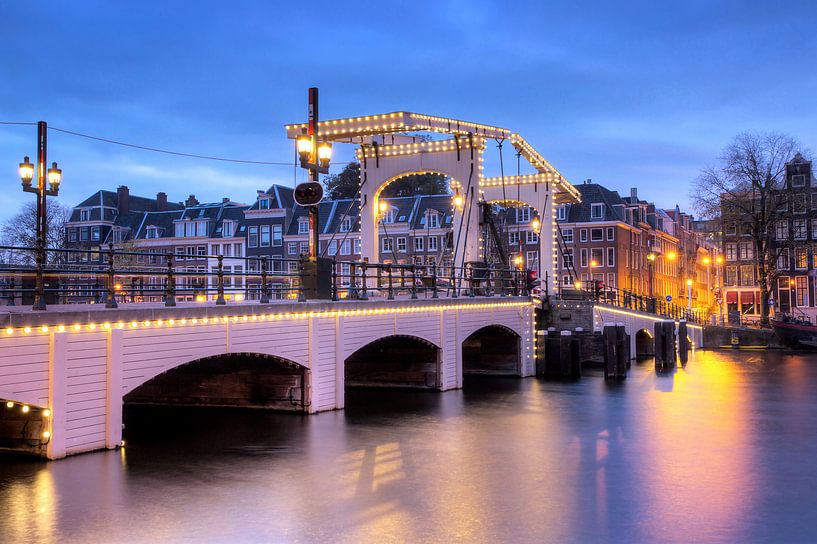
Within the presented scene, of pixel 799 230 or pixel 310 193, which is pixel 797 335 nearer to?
pixel 799 230

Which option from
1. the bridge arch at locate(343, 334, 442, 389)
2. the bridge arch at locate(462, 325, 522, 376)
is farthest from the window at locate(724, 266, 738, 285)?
the bridge arch at locate(343, 334, 442, 389)

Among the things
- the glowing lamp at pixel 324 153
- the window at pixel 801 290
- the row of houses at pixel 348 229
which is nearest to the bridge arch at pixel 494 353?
the glowing lamp at pixel 324 153

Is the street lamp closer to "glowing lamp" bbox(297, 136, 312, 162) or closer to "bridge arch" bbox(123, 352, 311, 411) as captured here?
"bridge arch" bbox(123, 352, 311, 411)

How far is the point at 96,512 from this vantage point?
33.2 ft

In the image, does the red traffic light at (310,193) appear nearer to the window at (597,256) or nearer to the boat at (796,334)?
the boat at (796,334)

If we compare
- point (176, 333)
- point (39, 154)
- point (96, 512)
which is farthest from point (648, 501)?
point (39, 154)

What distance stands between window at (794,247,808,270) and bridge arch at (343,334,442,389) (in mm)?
44568

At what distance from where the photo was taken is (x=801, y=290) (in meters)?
62.3

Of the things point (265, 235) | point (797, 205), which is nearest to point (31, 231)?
point (265, 235)

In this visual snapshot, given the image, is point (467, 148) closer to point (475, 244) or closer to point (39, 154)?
point (475, 244)

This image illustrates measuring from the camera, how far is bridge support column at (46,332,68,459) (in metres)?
12.3

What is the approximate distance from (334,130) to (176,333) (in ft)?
39.5

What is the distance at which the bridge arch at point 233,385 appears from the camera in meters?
18.7

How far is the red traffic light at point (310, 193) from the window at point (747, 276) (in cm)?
5770
